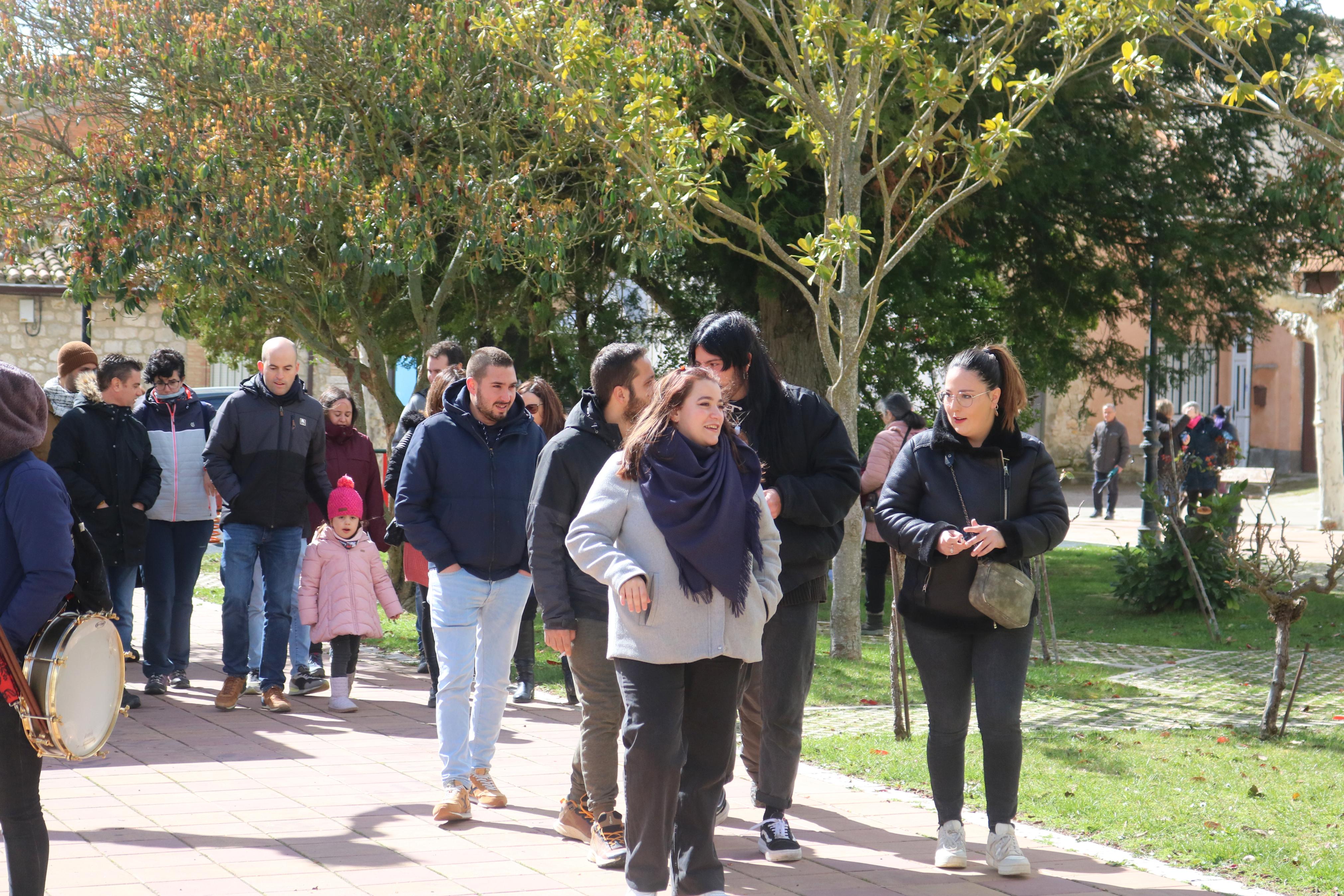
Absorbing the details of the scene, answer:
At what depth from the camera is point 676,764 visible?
4.23 m

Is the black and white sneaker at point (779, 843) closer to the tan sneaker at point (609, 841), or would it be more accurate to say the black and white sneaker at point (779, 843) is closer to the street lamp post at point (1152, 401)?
the tan sneaker at point (609, 841)

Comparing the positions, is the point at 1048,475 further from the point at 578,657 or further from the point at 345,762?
the point at 345,762

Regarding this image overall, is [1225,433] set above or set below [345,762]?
above

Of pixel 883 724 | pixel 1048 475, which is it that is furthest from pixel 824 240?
pixel 1048 475

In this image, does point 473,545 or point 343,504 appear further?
point 343,504

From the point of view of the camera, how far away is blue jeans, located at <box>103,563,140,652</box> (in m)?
8.12

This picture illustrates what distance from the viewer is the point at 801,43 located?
9.05 meters

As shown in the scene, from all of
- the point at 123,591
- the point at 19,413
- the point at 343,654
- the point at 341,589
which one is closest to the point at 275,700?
the point at 343,654

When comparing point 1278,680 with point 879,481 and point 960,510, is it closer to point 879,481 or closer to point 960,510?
point 960,510

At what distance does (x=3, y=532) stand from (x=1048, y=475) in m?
3.49

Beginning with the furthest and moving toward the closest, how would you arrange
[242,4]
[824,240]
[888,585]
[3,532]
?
1. [888,585]
2. [242,4]
3. [824,240]
4. [3,532]

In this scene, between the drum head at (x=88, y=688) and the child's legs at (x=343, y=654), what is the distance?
12.4ft

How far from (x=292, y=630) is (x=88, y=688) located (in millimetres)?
4641

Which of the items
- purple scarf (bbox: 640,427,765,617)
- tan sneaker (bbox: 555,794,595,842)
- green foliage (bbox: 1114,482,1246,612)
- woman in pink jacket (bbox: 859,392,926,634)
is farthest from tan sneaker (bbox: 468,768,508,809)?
green foliage (bbox: 1114,482,1246,612)
